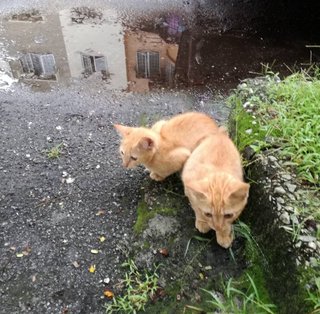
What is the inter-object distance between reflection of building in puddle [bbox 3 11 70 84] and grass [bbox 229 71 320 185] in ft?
9.13

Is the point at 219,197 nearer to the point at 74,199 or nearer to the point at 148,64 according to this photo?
the point at 74,199

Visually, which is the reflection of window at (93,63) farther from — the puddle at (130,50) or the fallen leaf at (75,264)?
the fallen leaf at (75,264)

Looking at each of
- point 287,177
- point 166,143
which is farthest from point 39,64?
point 287,177

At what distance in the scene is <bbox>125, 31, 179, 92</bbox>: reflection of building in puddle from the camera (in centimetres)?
539

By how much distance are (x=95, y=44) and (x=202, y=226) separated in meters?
3.88

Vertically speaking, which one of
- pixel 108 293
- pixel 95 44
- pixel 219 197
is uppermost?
pixel 219 197

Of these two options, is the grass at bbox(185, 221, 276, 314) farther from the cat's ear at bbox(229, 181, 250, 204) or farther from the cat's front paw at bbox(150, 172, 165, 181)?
the cat's front paw at bbox(150, 172, 165, 181)

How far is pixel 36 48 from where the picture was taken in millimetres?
5754

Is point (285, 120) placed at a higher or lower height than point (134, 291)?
higher

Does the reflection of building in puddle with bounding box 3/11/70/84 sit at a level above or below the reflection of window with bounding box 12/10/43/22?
below

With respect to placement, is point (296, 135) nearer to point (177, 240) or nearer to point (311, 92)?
point (311, 92)

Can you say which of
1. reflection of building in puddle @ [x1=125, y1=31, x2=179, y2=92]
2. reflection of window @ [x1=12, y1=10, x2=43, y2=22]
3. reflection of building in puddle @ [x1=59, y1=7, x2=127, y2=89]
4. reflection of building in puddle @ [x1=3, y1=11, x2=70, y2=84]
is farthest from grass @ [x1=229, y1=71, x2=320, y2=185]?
reflection of window @ [x1=12, y1=10, x2=43, y2=22]

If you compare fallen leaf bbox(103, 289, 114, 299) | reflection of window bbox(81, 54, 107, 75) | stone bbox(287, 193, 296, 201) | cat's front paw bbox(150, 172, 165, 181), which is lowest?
fallen leaf bbox(103, 289, 114, 299)

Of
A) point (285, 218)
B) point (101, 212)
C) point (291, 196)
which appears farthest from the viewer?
point (101, 212)
